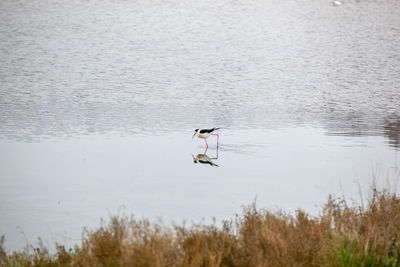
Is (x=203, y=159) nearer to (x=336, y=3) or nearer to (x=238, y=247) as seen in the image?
(x=238, y=247)

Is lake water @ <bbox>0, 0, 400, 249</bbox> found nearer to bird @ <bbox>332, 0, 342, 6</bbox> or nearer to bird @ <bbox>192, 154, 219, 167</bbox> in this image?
bird @ <bbox>192, 154, 219, 167</bbox>

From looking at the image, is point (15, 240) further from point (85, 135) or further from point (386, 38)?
point (386, 38)

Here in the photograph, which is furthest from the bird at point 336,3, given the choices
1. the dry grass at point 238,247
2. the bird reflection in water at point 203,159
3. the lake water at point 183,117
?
the dry grass at point 238,247

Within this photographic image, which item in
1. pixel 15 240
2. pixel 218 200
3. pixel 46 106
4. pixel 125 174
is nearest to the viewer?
pixel 15 240

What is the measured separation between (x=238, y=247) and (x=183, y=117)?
1024 cm

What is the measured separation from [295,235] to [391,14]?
39.5 metres

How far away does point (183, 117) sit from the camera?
17141 millimetres

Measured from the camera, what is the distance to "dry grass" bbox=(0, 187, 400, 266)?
631 cm

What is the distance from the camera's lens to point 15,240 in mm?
8508

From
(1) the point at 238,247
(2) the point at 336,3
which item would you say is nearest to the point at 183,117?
(1) the point at 238,247

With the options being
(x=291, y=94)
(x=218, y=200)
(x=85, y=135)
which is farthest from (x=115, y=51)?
(x=218, y=200)

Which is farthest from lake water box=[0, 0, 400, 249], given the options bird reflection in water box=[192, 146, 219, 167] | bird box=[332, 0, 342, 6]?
bird box=[332, 0, 342, 6]

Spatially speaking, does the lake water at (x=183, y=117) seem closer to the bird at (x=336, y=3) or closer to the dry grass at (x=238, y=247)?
the dry grass at (x=238, y=247)

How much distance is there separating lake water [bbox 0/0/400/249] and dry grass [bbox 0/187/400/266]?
1690 mm
